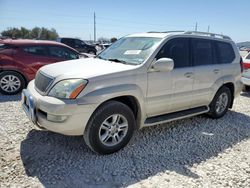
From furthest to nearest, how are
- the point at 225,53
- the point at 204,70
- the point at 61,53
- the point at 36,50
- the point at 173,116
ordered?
the point at 61,53 < the point at 36,50 < the point at 225,53 < the point at 204,70 < the point at 173,116

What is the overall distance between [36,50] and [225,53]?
5212mm

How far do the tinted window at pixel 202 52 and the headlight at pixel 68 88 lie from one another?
2.40m

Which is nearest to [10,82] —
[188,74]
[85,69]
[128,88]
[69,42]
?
[85,69]

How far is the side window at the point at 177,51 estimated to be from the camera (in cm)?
407

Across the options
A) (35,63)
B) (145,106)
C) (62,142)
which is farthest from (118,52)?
(35,63)

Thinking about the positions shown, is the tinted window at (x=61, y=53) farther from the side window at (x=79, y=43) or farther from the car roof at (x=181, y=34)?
the side window at (x=79, y=43)

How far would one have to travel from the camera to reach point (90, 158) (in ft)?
11.3

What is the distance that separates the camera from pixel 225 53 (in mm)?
5324

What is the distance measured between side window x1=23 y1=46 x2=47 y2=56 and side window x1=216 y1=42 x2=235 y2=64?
4.93 meters

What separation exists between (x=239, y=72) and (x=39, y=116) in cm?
454

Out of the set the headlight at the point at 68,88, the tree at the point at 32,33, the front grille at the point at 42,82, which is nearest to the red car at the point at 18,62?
the front grille at the point at 42,82

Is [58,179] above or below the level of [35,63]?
below

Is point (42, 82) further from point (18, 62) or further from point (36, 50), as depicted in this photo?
point (36, 50)

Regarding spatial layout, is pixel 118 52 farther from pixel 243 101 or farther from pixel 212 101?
pixel 243 101
